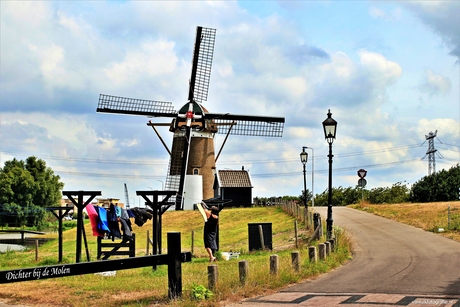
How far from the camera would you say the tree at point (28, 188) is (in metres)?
86.9

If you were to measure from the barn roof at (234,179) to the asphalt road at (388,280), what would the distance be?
40960 millimetres

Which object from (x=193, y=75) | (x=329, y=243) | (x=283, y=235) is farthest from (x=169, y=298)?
(x=193, y=75)

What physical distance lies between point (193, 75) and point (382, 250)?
113ft

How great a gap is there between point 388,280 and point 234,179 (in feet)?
173

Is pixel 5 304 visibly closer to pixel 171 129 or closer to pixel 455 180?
pixel 171 129

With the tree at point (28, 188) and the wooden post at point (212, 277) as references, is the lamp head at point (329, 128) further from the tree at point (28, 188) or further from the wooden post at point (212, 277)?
the tree at point (28, 188)

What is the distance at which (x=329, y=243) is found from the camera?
60.5ft

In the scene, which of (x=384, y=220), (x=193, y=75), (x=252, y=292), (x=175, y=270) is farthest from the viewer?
(x=193, y=75)

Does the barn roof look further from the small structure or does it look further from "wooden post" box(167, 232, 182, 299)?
"wooden post" box(167, 232, 182, 299)

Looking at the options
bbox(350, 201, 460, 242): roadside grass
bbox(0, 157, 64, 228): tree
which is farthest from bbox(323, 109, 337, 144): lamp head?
bbox(0, 157, 64, 228): tree

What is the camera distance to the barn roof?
216 ft

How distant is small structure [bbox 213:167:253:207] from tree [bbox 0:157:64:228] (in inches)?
1249

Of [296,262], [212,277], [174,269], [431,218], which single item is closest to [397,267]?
[296,262]

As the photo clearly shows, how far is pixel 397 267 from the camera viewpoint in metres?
16.6
